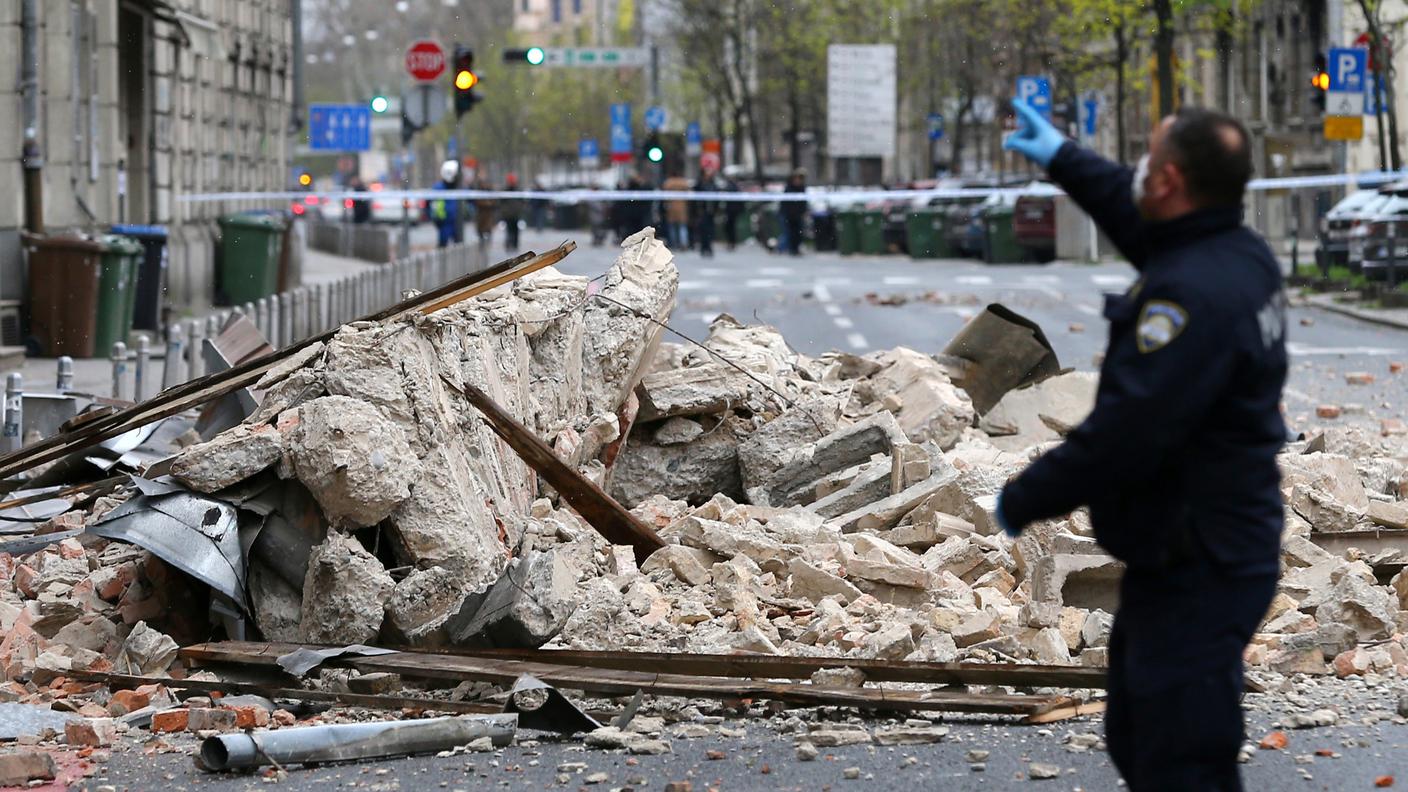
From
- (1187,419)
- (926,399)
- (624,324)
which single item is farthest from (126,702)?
(926,399)

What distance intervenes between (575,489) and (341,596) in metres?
1.61

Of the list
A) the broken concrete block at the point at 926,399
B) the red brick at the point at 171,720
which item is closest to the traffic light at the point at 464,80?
the broken concrete block at the point at 926,399

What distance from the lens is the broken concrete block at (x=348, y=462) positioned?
664 cm

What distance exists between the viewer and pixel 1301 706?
6078mm

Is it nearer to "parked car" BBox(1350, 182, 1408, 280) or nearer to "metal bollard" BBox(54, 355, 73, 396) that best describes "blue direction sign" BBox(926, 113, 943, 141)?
"parked car" BBox(1350, 182, 1408, 280)

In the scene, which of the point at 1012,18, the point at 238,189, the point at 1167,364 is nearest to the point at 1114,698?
the point at 1167,364

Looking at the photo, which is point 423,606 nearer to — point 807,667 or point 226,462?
point 226,462

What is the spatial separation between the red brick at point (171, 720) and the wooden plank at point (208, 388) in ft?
6.34

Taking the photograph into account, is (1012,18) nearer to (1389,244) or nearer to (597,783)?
(1389,244)

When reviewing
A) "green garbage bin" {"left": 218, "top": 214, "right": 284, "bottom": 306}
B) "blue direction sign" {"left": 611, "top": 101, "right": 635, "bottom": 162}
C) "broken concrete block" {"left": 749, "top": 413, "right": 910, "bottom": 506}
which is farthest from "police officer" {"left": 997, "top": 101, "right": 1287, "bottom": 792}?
"blue direction sign" {"left": 611, "top": 101, "right": 635, "bottom": 162}

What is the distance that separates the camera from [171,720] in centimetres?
604

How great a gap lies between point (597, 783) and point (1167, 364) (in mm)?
2424

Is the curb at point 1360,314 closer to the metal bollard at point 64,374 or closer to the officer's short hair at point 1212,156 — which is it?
the metal bollard at point 64,374

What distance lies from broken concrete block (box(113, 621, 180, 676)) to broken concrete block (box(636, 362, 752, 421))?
3.86 meters
